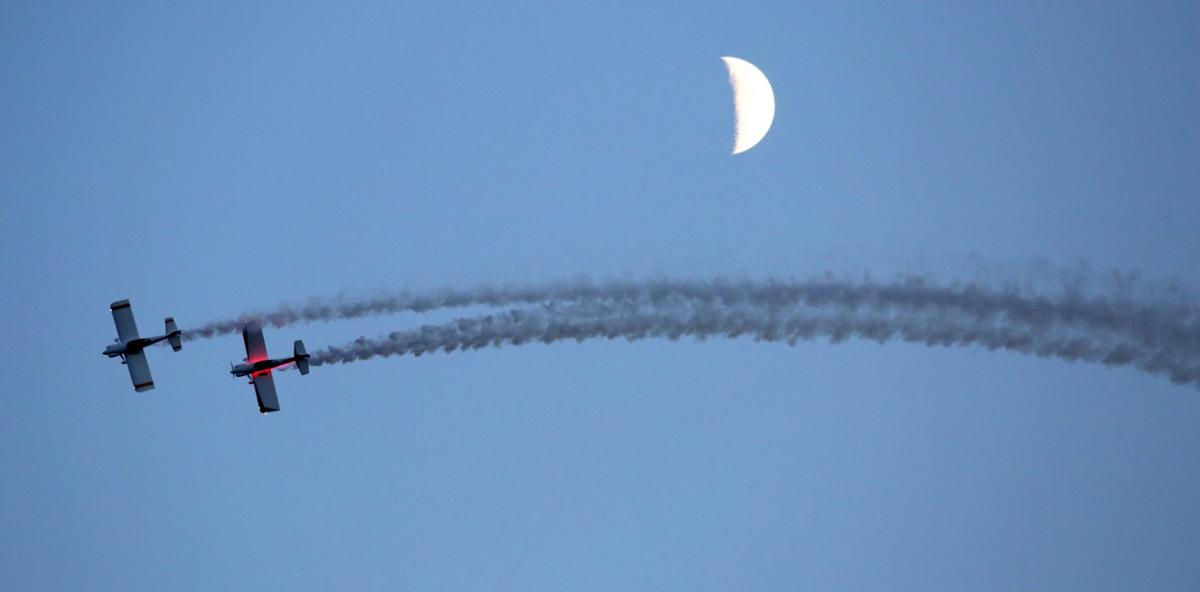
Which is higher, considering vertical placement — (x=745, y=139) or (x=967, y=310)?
(x=745, y=139)

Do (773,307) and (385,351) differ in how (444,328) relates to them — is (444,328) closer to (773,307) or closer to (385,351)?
(385,351)

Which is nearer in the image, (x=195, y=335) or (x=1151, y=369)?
(x=1151, y=369)

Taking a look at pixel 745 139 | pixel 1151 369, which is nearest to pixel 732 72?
pixel 745 139

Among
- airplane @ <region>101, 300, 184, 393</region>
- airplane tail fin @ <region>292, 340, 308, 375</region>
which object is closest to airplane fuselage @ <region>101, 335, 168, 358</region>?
airplane @ <region>101, 300, 184, 393</region>

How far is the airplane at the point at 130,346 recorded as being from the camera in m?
56.9

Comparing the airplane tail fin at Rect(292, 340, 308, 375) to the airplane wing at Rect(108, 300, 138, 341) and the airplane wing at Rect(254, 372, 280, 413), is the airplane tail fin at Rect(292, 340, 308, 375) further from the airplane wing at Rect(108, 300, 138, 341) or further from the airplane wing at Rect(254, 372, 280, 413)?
the airplane wing at Rect(108, 300, 138, 341)

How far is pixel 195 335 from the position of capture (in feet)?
178

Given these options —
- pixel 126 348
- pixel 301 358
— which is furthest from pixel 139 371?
pixel 301 358

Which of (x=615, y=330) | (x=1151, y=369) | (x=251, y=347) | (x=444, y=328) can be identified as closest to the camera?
(x=1151, y=369)

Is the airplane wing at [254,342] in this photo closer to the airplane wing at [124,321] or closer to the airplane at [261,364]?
the airplane at [261,364]

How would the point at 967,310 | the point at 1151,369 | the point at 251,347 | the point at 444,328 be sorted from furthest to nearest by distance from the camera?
the point at 251,347 → the point at 444,328 → the point at 967,310 → the point at 1151,369

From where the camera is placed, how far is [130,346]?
56969 mm

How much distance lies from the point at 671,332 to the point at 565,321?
9.66ft

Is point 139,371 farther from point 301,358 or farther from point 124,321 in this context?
point 301,358
